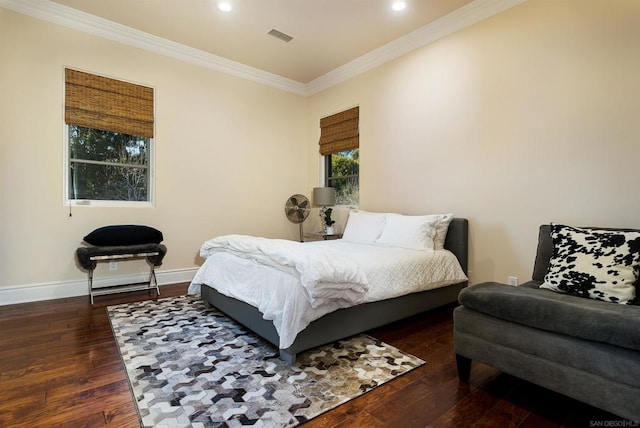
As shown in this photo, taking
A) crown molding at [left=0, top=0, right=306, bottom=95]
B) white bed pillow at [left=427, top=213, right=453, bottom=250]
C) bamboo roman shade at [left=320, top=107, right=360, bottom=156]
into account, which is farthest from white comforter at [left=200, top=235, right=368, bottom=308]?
crown molding at [left=0, top=0, right=306, bottom=95]

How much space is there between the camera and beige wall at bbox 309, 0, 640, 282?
8.13 feet

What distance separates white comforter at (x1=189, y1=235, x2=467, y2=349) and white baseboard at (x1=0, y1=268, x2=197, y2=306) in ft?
3.79

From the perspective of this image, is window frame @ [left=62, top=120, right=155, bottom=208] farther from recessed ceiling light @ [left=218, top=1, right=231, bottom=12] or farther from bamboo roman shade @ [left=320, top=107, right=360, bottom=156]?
bamboo roman shade @ [left=320, top=107, right=360, bottom=156]

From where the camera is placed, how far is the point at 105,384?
1851 mm

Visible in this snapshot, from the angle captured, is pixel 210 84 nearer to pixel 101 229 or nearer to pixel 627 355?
pixel 101 229

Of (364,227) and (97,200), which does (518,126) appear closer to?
(364,227)

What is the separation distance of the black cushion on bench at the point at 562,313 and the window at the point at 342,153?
3013mm

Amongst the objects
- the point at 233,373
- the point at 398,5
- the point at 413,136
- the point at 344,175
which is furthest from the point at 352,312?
the point at 398,5

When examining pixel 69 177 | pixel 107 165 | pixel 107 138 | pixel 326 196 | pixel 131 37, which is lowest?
pixel 326 196

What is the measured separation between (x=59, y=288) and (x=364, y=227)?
350 centimetres

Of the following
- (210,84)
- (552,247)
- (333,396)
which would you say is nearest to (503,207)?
(552,247)

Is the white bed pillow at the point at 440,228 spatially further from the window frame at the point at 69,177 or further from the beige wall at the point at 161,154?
the window frame at the point at 69,177

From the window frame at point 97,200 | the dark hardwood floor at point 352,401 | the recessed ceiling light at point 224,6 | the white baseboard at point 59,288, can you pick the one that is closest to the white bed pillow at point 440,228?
the dark hardwood floor at point 352,401

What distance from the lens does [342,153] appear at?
16.6ft
